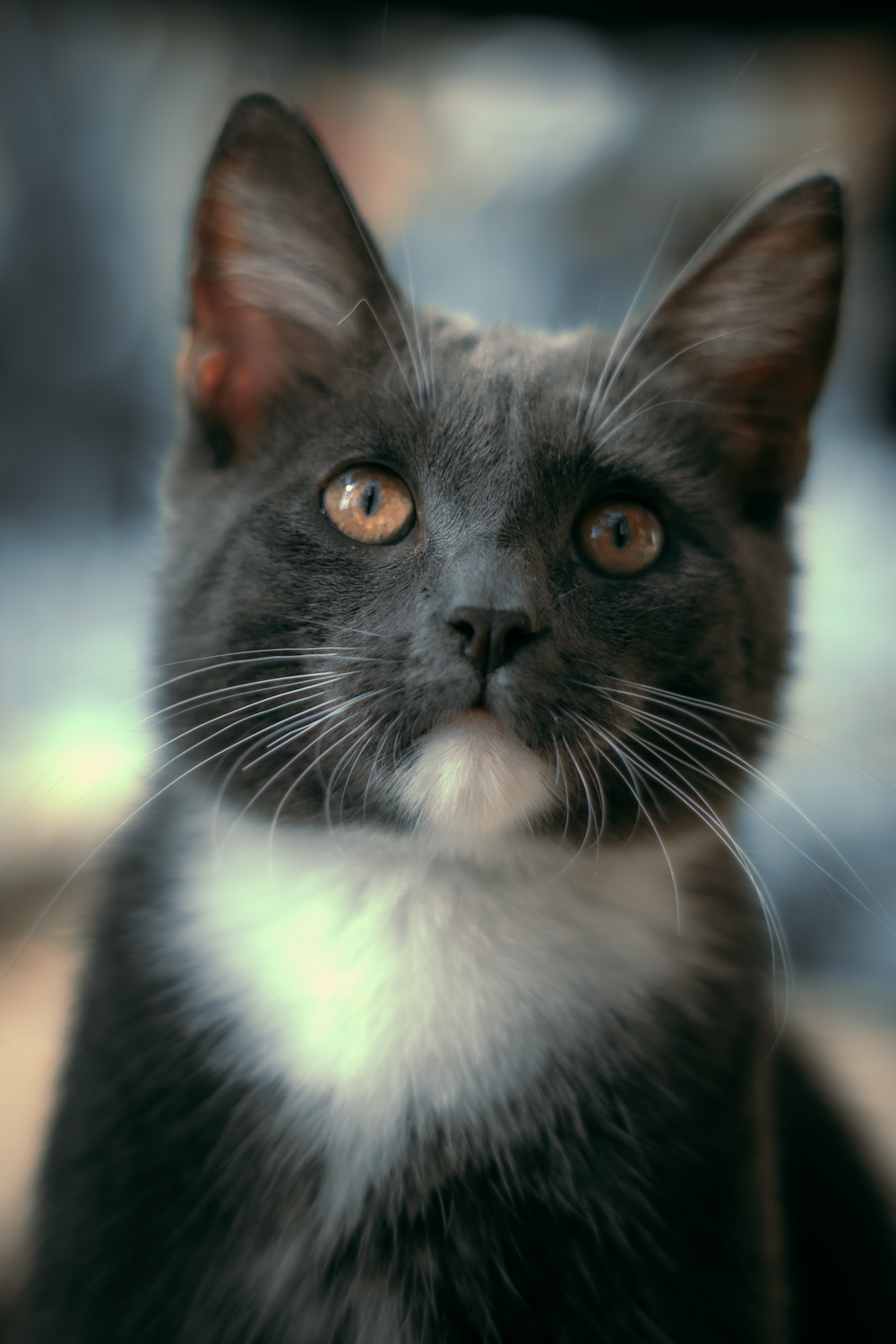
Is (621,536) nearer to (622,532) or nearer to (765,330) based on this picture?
(622,532)

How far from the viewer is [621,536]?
626 millimetres

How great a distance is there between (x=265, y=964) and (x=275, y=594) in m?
0.30

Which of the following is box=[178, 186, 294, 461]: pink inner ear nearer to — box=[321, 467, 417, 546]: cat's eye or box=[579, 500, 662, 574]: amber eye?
box=[321, 467, 417, 546]: cat's eye

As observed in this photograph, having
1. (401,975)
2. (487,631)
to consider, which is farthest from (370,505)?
(401,975)

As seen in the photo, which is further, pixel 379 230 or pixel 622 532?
pixel 379 230

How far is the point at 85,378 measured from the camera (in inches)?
34.2

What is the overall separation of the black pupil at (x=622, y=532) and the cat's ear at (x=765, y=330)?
0.16m

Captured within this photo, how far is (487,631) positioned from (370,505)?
174 mm

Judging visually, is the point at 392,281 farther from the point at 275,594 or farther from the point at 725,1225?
the point at 725,1225

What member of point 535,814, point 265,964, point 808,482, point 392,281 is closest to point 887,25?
point 808,482

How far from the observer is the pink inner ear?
0.63 meters

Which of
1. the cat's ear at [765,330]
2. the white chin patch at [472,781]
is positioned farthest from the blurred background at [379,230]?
the white chin patch at [472,781]

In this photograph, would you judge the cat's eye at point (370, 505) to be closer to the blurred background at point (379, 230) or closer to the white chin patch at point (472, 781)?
the white chin patch at point (472, 781)

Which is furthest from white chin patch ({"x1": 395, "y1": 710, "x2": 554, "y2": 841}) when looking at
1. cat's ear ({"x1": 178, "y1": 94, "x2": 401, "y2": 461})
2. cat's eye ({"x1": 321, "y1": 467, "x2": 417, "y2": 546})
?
cat's ear ({"x1": 178, "y1": 94, "x2": 401, "y2": 461})
